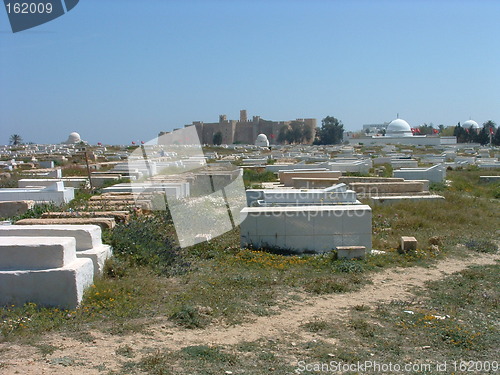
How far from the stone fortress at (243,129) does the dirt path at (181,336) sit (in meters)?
81.1

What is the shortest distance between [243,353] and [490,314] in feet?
8.36

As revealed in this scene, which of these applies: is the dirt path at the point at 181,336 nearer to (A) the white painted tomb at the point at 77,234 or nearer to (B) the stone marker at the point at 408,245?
(B) the stone marker at the point at 408,245

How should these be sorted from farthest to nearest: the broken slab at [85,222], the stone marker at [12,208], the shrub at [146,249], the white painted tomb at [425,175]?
the white painted tomb at [425,175], the stone marker at [12,208], the broken slab at [85,222], the shrub at [146,249]

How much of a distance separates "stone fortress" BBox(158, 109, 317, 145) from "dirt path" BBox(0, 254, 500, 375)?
266 ft

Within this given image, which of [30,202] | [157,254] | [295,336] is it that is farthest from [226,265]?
[30,202]

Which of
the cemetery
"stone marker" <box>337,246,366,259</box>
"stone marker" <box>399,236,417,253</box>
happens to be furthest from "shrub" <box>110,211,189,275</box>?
"stone marker" <box>399,236,417,253</box>

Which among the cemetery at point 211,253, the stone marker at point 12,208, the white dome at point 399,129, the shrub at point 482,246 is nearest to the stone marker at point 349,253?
the cemetery at point 211,253

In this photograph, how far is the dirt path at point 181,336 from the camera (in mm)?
3187

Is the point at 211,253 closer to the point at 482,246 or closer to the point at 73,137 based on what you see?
the point at 482,246

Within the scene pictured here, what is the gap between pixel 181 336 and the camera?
3777 mm

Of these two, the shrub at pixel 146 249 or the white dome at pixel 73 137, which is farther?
the white dome at pixel 73 137

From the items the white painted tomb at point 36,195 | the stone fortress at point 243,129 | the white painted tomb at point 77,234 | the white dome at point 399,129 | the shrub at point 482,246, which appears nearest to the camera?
the white painted tomb at point 77,234

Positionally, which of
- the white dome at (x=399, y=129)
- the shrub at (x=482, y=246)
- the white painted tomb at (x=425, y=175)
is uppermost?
the white dome at (x=399, y=129)

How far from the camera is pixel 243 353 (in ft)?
11.5
